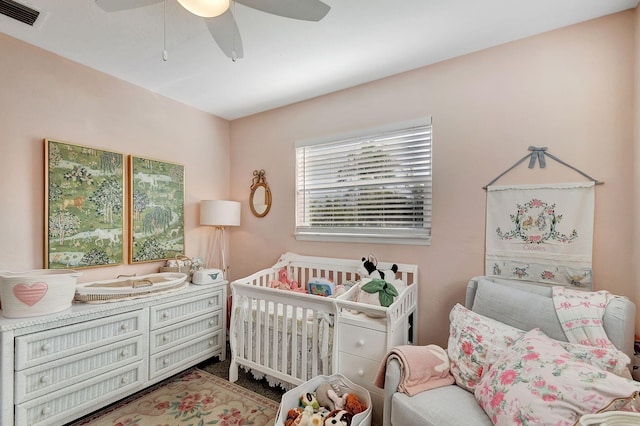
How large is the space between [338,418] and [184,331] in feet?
4.95

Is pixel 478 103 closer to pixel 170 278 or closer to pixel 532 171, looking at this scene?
pixel 532 171

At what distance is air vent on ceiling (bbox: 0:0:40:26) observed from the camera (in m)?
1.58

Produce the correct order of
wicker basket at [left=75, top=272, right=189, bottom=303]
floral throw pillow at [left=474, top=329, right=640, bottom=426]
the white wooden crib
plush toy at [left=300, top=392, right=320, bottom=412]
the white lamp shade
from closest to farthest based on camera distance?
floral throw pillow at [left=474, top=329, right=640, bottom=426] → plush toy at [left=300, top=392, right=320, bottom=412] → the white wooden crib → wicker basket at [left=75, top=272, right=189, bottom=303] → the white lamp shade

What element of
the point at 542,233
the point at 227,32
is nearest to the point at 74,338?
the point at 227,32

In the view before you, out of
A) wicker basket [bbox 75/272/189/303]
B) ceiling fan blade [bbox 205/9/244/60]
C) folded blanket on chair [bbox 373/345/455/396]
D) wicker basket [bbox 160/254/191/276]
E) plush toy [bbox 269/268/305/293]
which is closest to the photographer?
ceiling fan blade [bbox 205/9/244/60]

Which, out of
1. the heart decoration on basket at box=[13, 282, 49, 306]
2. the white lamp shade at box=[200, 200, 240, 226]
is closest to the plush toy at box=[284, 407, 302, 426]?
the heart decoration on basket at box=[13, 282, 49, 306]

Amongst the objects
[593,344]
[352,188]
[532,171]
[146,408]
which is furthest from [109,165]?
[593,344]

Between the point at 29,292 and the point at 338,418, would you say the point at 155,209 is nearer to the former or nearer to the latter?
the point at 29,292

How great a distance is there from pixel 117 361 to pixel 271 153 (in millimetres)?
2192

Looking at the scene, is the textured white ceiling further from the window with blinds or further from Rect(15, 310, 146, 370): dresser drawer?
Rect(15, 310, 146, 370): dresser drawer

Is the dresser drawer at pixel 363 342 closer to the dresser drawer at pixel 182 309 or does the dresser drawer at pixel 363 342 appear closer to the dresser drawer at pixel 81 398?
the dresser drawer at pixel 182 309

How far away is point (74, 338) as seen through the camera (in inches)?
71.1

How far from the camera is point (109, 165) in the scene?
2.38 meters

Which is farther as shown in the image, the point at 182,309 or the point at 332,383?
the point at 182,309
